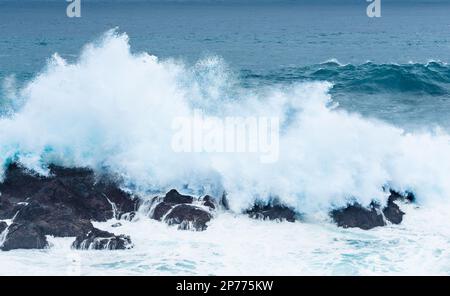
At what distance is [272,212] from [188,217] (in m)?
1.90

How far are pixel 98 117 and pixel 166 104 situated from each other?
6.21ft

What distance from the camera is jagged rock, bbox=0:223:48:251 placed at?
476 inches

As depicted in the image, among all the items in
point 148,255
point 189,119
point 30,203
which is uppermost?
point 189,119

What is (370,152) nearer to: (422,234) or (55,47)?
(422,234)

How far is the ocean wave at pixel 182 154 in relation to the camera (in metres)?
14.7

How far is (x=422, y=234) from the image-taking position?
13.2m

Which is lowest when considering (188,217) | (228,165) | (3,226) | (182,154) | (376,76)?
(188,217)

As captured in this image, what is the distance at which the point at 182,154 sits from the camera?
51.1ft

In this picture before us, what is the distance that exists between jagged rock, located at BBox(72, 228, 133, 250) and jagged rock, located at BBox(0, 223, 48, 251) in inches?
25.8

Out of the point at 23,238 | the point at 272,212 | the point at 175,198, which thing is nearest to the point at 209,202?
the point at 175,198

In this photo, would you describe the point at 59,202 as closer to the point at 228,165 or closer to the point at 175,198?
the point at 175,198

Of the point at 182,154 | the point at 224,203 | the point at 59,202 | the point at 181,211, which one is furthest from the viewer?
the point at 182,154

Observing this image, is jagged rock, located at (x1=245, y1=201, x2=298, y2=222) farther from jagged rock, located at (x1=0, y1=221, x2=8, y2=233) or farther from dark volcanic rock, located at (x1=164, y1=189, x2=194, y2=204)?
jagged rock, located at (x1=0, y1=221, x2=8, y2=233)


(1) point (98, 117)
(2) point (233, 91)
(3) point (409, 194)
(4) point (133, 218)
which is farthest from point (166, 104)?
(2) point (233, 91)
